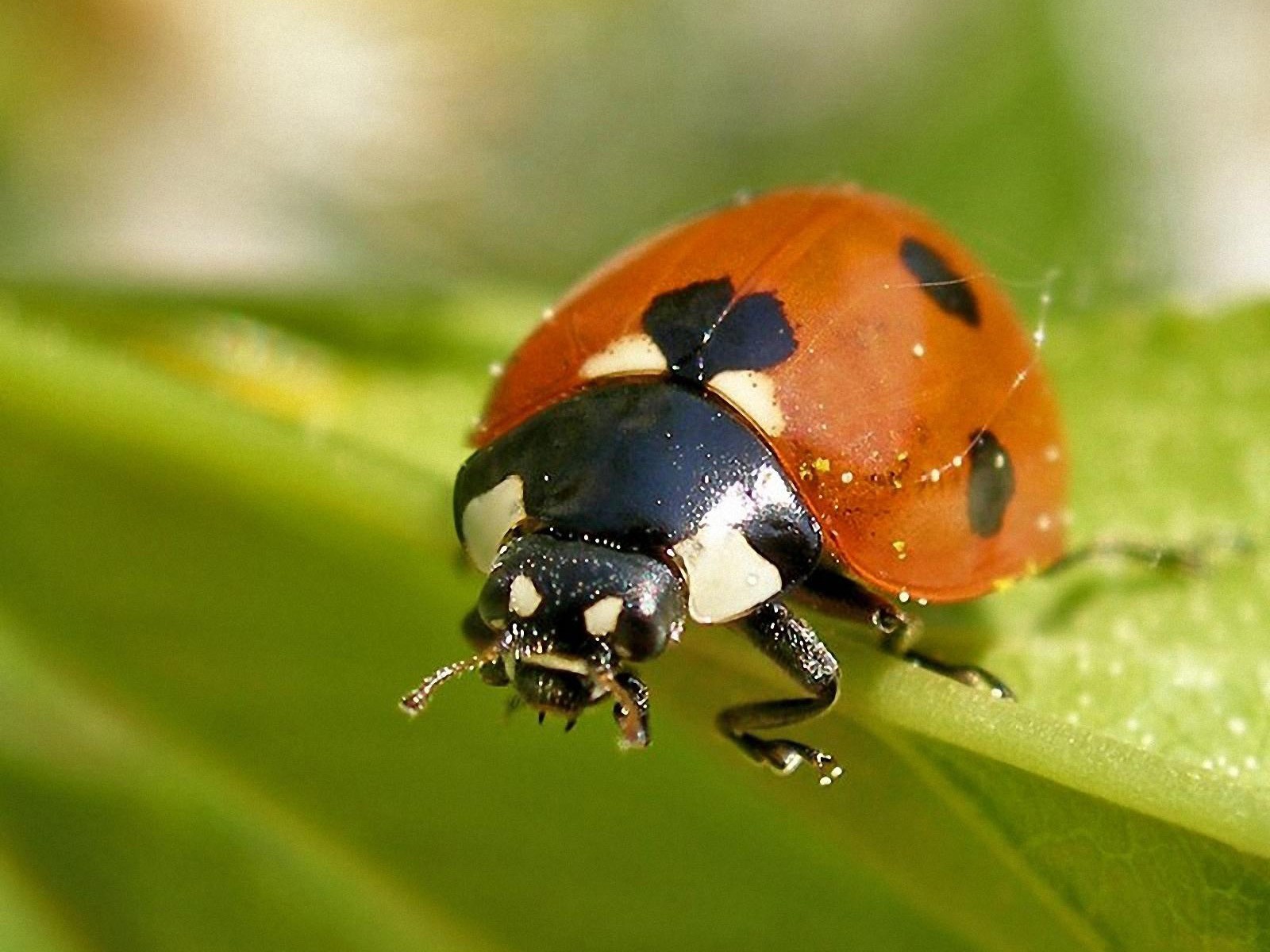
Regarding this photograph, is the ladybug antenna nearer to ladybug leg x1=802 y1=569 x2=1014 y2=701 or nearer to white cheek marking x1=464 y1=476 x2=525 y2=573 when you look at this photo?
white cheek marking x1=464 y1=476 x2=525 y2=573

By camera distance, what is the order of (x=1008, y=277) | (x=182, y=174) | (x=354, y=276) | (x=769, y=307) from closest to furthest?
1. (x=769, y=307)
2. (x=1008, y=277)
3. (x=354, y=276)
4. (x=182, y=174)

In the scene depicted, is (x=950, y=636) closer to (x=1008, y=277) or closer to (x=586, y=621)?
(x=586, y=621)

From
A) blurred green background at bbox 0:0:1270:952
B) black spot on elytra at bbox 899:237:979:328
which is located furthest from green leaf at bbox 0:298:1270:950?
black spot on elytra at bbox 899:237:979:328

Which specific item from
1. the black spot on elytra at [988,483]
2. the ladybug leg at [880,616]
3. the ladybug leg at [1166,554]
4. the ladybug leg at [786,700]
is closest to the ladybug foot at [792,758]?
the ladybug leg at [786,700]

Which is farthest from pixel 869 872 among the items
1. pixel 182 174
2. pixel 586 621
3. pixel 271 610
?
pixel 182 174

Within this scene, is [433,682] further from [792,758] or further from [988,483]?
[988,483]

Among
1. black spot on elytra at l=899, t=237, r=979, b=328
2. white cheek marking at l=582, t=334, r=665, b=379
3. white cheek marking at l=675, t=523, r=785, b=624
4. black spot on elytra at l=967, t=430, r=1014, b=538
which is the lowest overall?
white cheek marking at l=675, t=523, r=785, b=624
